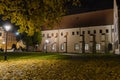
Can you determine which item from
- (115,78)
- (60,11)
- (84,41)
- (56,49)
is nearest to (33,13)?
(60,11)

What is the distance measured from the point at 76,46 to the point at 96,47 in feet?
28.9

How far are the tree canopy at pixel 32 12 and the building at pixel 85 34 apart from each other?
187 ft

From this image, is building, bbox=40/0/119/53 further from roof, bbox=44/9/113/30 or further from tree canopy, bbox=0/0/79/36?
tree canopy, bbox=0/0/79/36

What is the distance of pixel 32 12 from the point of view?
14742 millimetres

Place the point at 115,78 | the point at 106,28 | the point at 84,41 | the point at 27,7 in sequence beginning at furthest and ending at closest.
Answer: the point at 84,41 → the point at 106,28 → the point at 27,7 → the point at 115,78

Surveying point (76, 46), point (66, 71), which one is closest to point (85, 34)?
point (76, 46)

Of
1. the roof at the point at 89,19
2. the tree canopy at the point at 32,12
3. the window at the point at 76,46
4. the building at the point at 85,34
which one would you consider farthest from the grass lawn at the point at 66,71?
the window at the point at 76,46

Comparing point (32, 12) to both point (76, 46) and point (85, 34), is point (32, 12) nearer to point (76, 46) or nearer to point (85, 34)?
point (85, 34)

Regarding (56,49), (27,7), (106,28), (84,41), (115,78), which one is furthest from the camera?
(56,49)

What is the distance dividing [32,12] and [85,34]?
70.3 meters

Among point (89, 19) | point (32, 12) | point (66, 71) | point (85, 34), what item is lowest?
point (66, 71)

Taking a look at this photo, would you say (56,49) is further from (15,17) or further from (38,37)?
(15,17)

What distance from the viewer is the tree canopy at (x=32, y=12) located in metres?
14.2

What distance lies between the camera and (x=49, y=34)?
3777 inches
